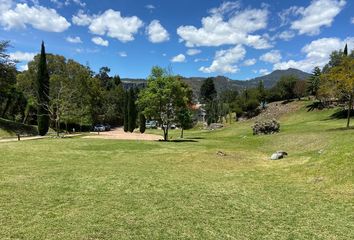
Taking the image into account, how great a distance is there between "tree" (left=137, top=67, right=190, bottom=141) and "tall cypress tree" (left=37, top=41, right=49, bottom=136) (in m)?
14.7

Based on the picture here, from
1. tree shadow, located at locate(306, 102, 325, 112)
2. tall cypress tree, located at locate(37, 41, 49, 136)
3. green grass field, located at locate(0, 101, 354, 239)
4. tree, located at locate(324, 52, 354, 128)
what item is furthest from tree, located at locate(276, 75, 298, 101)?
Answer: green grass field, located at locate(0, 101, 354, 239)

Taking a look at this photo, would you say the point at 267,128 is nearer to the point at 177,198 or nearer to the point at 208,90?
the point at 177,198

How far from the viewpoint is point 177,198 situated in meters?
11.1

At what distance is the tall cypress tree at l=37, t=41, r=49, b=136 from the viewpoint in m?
44.4

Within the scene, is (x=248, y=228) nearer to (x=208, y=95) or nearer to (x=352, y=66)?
(x=352, y=66)

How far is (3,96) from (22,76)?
5318mm

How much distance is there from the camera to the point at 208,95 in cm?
12281

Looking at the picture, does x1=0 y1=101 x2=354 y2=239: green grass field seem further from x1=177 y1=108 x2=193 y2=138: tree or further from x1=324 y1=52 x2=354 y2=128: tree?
x1=177 y1=108 x2=193 y2=138: tree

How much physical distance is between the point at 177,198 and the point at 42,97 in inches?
1535

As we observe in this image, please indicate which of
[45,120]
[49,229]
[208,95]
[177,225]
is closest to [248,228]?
[177,225]

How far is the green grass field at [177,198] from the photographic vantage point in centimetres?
804

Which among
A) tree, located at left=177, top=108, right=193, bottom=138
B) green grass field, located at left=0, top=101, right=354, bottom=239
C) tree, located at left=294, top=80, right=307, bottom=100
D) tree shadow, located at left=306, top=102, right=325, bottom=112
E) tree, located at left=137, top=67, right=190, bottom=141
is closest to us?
green grass field, located at left=0, top=101, right=354, bottom=239

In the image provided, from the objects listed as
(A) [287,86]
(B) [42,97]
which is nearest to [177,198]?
(B) [42,97]

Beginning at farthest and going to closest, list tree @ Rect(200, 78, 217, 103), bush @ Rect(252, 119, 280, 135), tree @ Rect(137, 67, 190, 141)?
tree @ Rect(200, 78, 217, 103) → bush @ Rect(252, 119, 280, 135) → tree @ Rect(137, 67, 190, 141)
